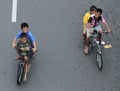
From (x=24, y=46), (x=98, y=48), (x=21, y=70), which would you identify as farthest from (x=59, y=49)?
(x=21, y=70)

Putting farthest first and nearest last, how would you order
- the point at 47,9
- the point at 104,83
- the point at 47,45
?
the point at 47,9, the point at 47,45, the point at 104,83

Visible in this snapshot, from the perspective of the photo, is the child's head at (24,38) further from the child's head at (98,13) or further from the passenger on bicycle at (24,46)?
the child's head at (98,13)

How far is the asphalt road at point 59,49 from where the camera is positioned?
14102 millimetres

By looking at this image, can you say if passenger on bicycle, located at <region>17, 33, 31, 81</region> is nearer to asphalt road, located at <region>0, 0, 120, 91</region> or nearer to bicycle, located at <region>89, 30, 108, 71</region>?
Answer: asphalt road, located at <region>0, 0, 120, 91</region>

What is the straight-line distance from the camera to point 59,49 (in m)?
15.1

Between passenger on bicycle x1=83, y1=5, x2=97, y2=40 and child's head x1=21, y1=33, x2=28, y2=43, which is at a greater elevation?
passenger on bicycle x1=83, y1=5, x2=97, y2=40

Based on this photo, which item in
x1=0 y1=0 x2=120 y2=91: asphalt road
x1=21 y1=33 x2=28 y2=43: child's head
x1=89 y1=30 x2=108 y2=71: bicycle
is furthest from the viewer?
x1=89 y1=30 x2=108 y2=71: bicycle

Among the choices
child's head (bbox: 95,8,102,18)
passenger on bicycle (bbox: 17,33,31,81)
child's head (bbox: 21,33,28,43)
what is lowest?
passenger on bicycle (bbox: 17,33,31,81)

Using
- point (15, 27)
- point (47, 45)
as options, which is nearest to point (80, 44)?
point (47, 45)

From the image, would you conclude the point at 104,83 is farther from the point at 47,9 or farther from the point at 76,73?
the point at 47,9

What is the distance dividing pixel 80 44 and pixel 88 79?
1513 millimetres

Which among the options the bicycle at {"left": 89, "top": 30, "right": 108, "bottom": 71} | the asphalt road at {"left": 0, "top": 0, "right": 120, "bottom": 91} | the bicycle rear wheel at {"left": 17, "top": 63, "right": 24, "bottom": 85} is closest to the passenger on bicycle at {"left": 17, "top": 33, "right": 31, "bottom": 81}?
the bicycle rear wheel at {"left": 17, "top": 63, "right": 24, "bottom": 85}

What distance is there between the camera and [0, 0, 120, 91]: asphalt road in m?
14.1

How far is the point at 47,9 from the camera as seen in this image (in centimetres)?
1638
